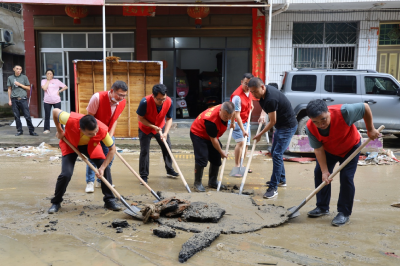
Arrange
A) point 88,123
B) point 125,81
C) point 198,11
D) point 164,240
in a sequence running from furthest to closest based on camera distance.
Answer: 1. point 198,11
2. point 125,81
3. point 88,123
4. point 164,240

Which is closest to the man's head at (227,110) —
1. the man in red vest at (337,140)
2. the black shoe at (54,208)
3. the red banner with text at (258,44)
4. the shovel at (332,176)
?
the man in red vest at (337,140)

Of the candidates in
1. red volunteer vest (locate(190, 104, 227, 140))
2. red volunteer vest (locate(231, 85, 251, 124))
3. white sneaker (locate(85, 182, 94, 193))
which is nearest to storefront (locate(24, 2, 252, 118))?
red volunteer vest (locate(231, 85, 251, 124))

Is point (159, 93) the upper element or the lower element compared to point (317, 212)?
upper

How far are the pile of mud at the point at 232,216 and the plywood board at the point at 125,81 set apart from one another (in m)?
4.59

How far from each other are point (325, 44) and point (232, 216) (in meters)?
7.83

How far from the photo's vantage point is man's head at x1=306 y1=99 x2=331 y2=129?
3789 mm

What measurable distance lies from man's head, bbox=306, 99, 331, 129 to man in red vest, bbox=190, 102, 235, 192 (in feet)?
4.05

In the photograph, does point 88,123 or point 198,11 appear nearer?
point 88,123

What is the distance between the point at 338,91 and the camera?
8586 millimetres

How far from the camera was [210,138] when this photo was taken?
5180 millimetres

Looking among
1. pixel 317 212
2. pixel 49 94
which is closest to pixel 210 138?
pixel 317 212

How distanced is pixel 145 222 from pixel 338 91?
6113 millimetres

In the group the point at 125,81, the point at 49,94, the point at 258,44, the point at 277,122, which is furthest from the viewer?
the point at 258,44

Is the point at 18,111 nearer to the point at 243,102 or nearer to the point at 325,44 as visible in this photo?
the point at 243,102
